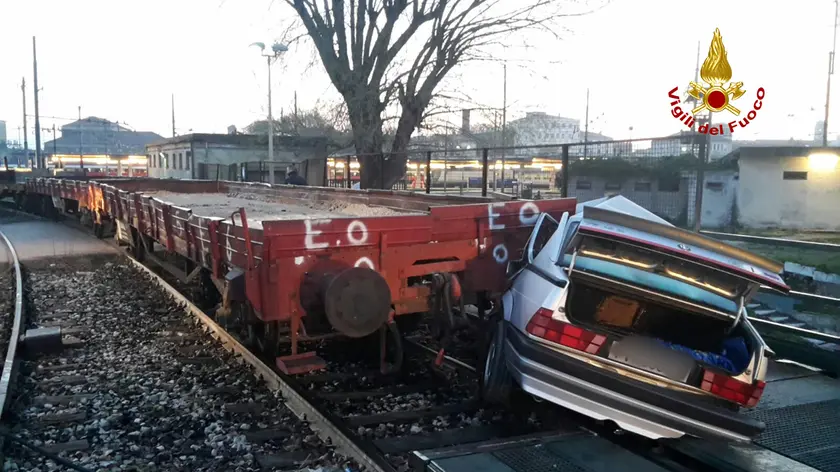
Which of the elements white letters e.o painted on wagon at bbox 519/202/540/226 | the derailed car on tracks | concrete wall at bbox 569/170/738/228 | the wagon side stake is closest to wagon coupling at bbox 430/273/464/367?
the wagon side stake

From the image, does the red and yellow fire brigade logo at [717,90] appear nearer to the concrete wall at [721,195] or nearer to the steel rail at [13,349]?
the concrete wall at [721,195]

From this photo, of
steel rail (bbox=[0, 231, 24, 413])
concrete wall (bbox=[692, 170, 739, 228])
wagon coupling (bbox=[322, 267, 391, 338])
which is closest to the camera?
wagon coupling (bbox=[322, 267, 391, 338])

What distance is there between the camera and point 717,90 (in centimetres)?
1496

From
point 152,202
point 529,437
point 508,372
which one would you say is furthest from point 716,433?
point 152,202

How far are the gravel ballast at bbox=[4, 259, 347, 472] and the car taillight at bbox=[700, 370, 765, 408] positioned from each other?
2318 millimetres

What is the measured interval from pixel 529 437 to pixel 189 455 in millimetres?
2215

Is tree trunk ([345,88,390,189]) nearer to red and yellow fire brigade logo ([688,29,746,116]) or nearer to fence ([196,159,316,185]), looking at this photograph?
fence ([196,159,316,185])

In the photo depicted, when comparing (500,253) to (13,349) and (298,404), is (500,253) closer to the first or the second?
(298,404)

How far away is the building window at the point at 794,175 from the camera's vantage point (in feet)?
72.6

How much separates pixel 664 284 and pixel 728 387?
75 cm

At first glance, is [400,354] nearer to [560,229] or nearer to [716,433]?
[560,229]

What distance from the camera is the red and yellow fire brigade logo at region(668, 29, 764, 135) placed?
12.5m

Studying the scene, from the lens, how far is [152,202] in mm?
8125

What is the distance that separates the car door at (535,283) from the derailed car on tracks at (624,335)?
0.05 feet
